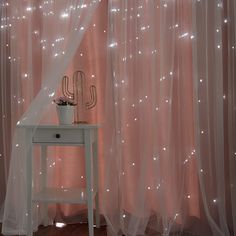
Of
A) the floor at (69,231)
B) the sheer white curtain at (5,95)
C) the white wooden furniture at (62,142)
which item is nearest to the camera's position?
the white wooden furniture at (62,142)

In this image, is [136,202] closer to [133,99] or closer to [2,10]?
[133,99]

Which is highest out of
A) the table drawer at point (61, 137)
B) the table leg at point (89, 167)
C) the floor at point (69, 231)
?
the table drawer at point (61, 137)

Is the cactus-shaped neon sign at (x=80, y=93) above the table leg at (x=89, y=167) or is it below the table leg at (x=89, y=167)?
above

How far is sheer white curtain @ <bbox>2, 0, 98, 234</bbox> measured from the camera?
1727 millimetres

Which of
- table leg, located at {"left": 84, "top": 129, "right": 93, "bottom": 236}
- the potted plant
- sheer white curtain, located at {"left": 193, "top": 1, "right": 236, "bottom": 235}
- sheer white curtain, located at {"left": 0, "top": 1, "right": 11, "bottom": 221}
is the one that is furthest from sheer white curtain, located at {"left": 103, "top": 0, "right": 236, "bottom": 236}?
sheer white curtain, located at {"left": 0, "top": 1, "right": 11, "bottom": 221}

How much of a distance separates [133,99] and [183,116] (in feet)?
1.15

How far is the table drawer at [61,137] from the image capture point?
171cm

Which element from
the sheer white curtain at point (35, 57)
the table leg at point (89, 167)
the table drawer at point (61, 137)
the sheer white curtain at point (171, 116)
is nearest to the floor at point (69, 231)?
the sheer white curtain at point (35, 57)

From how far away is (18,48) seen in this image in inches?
79.0

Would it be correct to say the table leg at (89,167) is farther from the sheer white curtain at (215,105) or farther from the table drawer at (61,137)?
the sheer white curtain at (215,105)

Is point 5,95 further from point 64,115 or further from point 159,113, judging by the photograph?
point 159,113

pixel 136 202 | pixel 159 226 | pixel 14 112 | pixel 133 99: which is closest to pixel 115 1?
pixel 133 99

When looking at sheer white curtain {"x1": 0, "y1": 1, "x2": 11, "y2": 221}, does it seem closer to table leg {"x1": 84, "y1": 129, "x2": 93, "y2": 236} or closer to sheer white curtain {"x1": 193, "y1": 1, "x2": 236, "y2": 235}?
table leg {"x1": 84, "y1": 129, "x2": 93, "y2": 236}

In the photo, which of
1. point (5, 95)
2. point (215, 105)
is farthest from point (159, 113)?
point (5, 95)
